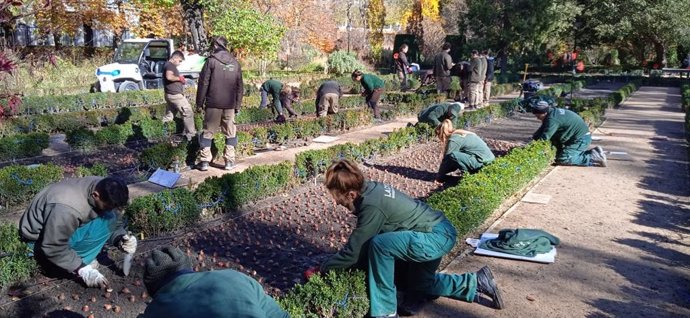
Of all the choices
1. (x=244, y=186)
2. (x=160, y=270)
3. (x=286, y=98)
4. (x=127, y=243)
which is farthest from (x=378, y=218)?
(x=286, y=98)

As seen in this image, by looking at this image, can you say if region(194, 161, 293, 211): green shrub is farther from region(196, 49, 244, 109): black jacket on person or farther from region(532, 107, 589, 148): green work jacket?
region(532, 107, 589, 148): green work jacket

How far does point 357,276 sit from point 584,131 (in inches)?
263

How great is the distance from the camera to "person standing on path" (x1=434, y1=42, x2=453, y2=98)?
57.9 feet

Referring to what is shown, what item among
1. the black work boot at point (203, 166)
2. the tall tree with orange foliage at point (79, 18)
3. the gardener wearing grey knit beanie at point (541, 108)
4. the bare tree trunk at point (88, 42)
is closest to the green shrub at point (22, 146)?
the black work boot at point (203, 166)

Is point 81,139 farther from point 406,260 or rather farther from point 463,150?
point 406,260

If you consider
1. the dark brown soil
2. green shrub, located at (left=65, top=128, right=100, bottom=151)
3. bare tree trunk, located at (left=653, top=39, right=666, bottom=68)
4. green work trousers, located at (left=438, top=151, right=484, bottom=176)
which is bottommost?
the dark brown soil

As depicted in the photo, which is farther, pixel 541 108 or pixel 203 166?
pixel 541 108

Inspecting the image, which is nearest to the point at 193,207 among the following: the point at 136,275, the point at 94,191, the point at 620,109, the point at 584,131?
the point at 136,275

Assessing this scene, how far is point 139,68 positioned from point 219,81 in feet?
42.2

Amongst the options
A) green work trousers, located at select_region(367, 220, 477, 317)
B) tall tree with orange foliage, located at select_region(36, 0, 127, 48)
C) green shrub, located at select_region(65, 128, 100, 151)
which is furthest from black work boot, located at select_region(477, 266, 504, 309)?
tall tree with orange foliage, located at select_region(36, 0, 127, 48)

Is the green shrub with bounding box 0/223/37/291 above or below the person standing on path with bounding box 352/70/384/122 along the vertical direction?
below

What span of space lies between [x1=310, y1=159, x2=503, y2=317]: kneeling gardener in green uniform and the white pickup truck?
16.9m

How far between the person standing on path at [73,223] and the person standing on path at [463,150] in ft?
15.3

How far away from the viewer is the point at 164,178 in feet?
26.3
